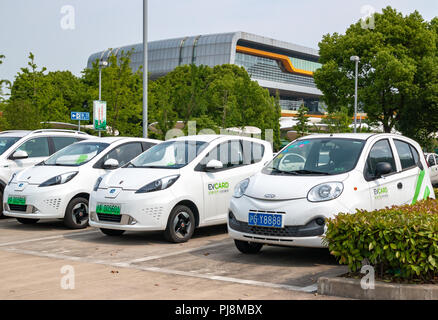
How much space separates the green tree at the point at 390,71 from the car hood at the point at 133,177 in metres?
29.0

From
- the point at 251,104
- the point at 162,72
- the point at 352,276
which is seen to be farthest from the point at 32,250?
the point at 162,72

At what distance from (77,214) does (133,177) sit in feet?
7.01

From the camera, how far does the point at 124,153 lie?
11672mm

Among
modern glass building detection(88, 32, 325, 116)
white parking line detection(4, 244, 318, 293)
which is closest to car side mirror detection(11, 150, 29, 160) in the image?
white parking line detection(4, 244, 318, 293)

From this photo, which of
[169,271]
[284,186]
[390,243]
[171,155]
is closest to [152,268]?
[169,271]

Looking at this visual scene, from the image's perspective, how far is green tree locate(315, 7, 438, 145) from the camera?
120 ft

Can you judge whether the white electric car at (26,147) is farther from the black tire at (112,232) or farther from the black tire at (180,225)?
the black tire at (180,225)

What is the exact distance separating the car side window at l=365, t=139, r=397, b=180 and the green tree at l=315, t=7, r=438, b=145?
28.7 meters

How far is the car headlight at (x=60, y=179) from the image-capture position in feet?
34.5

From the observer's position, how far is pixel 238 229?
7.63 meters

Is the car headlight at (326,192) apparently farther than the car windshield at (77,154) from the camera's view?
No

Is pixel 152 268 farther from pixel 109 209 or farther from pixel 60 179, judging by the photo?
pixel 60 179

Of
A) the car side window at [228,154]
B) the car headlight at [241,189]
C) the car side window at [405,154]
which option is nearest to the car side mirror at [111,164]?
the car side window at [228,154]
